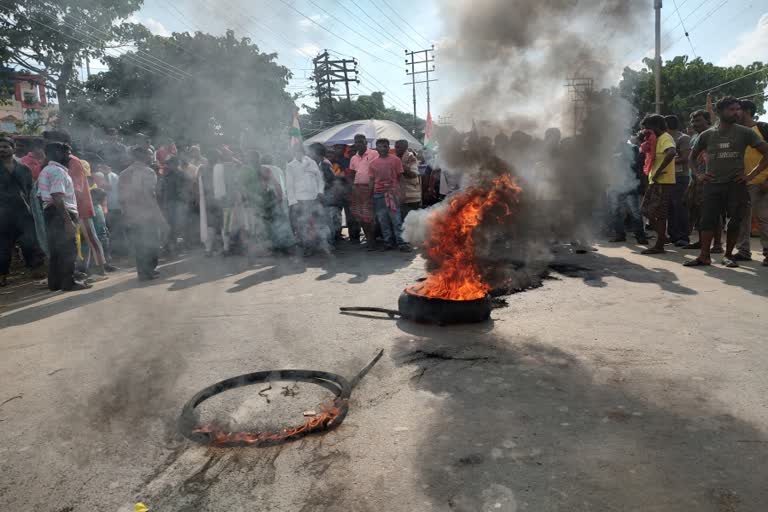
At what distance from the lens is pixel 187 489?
2.48m

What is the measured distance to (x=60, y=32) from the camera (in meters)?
5.62

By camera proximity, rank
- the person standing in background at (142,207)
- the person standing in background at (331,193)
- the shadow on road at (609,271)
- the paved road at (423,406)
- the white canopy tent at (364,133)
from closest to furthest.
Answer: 1. the paved road at (423,406)
2. the shadow on road at (609,271)
3. the person standing in background at (142,207)
4. the person standing in background at (331,193)
5. the white canopy tent at (364,133)

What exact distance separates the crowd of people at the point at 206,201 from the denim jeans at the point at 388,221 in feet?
0.07

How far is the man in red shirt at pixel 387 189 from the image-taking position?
9430 mm

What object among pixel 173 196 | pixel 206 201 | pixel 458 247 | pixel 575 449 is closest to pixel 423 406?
pixel 575 449

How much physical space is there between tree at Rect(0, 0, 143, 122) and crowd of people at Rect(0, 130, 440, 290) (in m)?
1.83

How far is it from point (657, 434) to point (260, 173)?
839cm

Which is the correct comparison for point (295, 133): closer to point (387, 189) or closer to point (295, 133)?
point (295, 133)

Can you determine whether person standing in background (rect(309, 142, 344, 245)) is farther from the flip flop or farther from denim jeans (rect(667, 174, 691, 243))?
the flip flop

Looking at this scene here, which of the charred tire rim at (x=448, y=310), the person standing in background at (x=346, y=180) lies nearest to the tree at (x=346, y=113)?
the person standing in background at (x=346, y=180)

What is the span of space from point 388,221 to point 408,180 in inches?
44.1

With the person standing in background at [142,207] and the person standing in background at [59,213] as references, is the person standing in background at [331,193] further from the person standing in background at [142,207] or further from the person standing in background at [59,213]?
the person standing in background at [59,213]

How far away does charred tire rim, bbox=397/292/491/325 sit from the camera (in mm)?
4828

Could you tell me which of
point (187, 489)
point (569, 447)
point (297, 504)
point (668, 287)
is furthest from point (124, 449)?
point (668, 287)
